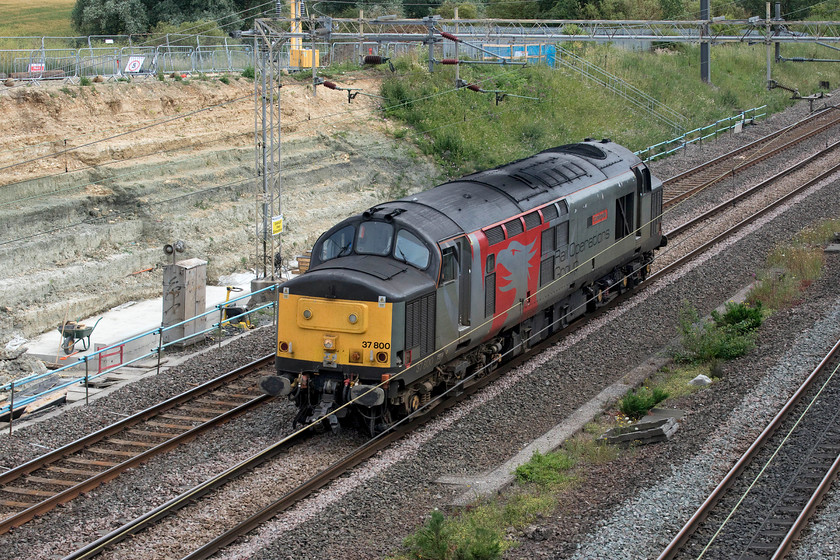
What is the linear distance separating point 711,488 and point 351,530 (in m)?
4.89

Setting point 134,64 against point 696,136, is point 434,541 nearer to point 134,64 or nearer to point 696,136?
point 134,64

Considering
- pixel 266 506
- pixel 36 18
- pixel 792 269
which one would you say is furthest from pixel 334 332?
pixel 36 18

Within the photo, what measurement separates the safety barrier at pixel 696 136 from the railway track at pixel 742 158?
212 centimetres

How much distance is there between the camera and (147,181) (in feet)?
110

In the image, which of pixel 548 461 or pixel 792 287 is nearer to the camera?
pixel 548 461

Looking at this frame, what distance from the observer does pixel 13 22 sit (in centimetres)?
7000

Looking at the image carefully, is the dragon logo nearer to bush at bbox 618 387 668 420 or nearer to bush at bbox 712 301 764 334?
bush at bbox 618 387 668 420

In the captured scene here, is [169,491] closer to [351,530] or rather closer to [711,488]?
[351,530]

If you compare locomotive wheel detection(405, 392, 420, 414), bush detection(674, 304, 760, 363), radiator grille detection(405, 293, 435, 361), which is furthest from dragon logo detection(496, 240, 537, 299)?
bush detection(674, 304, 760, 363)

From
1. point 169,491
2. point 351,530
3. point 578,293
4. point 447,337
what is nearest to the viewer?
point 351,530

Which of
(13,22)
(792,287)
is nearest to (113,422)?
(792,287)

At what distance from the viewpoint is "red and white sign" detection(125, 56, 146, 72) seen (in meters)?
39.1

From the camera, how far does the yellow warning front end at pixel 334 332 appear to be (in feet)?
47.3

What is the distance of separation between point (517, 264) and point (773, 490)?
267 inches
